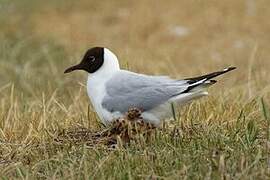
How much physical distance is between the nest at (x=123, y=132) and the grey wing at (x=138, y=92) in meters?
0.06

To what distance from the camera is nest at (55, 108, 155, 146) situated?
3.88m

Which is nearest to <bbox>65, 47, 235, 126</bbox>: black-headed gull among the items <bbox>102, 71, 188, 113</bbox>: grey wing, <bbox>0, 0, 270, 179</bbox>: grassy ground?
<bbox>102, 71, 188, 113</bbox>: grey wing

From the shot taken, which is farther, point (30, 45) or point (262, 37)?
point (262, 37)

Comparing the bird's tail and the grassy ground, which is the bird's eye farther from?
the bird's tail

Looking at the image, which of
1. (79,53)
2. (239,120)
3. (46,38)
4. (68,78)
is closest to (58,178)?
(239,120)

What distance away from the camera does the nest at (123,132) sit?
3.88m

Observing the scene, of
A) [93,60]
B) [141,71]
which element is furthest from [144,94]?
[141,71]

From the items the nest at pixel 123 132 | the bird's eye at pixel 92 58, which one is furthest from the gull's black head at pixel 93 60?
the nest at pixel 123 132

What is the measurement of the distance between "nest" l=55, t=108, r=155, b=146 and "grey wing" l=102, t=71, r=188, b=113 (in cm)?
6

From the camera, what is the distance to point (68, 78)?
23.1 ft

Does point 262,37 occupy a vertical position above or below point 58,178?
above

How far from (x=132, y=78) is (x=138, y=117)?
0.22 metres

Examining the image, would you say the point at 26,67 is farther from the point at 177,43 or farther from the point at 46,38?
the point at 177,43

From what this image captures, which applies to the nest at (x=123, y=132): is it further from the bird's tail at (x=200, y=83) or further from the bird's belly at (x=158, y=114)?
the bird's tail at (x=200, y=83)
